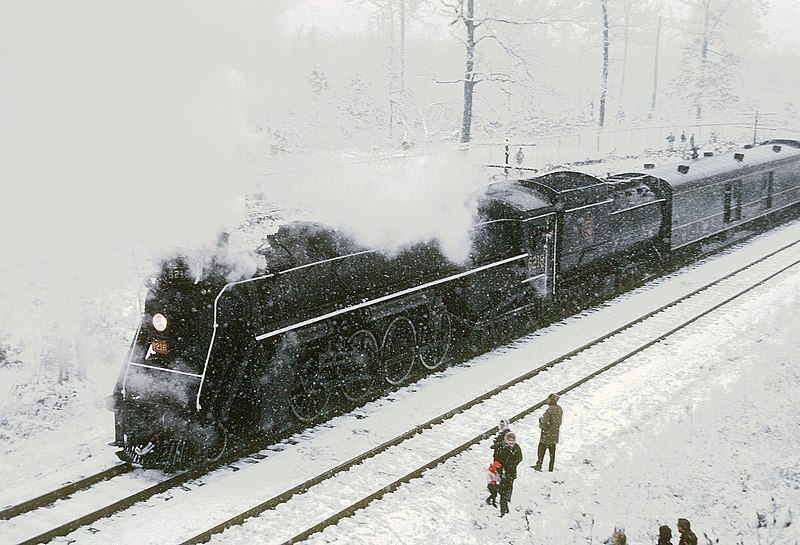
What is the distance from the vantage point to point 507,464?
843cm

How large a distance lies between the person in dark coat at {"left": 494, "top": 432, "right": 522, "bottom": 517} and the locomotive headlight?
13.0 feet

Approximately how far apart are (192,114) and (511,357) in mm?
7031

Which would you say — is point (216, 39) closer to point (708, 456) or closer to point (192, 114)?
point (192, 114)

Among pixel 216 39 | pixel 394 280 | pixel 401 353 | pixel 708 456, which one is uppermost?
pixel 216 39

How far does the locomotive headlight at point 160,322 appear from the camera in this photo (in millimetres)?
9008

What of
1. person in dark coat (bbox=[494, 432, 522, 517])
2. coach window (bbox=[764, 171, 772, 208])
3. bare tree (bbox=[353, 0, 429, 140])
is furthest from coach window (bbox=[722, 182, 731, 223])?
bare tree (bbox=[353, 0, 429, 140])

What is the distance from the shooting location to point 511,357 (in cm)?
1359

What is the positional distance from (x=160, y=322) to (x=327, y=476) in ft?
8.51

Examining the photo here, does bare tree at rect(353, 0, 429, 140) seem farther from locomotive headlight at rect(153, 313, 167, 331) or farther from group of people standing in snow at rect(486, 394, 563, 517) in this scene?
group of people standing in snow at rect(486, 394, 563, 517)

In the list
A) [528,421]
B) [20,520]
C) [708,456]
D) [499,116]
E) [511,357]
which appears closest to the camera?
[20,520]

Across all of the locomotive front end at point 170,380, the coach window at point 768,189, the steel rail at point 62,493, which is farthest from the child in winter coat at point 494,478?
the coach window at point 768,189

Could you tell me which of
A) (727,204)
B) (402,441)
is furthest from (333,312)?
(727,204)

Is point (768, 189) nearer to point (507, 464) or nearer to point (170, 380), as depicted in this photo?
point (507, 464)

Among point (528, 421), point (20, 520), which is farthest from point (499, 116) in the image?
point (20, 520)
